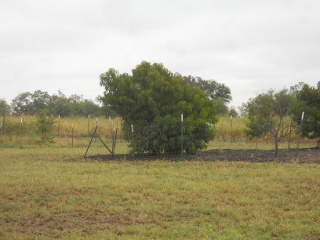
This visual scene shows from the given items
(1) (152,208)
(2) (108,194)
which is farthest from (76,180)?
(1) (152,208)

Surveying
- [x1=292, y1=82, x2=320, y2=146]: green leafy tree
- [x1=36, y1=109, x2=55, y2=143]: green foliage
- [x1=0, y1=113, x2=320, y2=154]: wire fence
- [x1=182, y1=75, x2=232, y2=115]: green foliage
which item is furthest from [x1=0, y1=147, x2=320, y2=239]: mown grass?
[x1=182, y1=75, x2=232, y2=115]: green foliage

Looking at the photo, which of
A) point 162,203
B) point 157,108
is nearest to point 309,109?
point 157,108

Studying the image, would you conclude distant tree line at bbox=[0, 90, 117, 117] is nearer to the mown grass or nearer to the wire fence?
the wire fence

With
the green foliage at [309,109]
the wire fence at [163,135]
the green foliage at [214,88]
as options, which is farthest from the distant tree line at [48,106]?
the green foliage at [309,109]

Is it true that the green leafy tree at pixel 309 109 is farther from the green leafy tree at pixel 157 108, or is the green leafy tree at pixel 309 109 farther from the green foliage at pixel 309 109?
the green leafy tree at pixel 157 108

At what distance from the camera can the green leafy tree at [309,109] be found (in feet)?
66.2

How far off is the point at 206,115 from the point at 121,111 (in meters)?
3.79

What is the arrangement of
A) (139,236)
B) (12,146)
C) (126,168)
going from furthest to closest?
(12,146) < (126,168) < (139,236)

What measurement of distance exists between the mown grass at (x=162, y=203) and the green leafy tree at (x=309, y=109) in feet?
27.1

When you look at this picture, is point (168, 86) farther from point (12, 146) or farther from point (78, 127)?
point (78, 127)

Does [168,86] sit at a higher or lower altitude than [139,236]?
higher

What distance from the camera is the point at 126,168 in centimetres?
1325

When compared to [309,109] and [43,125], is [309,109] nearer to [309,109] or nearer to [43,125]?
[309,109]

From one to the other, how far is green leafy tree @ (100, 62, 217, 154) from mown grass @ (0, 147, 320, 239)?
3.64 meters
